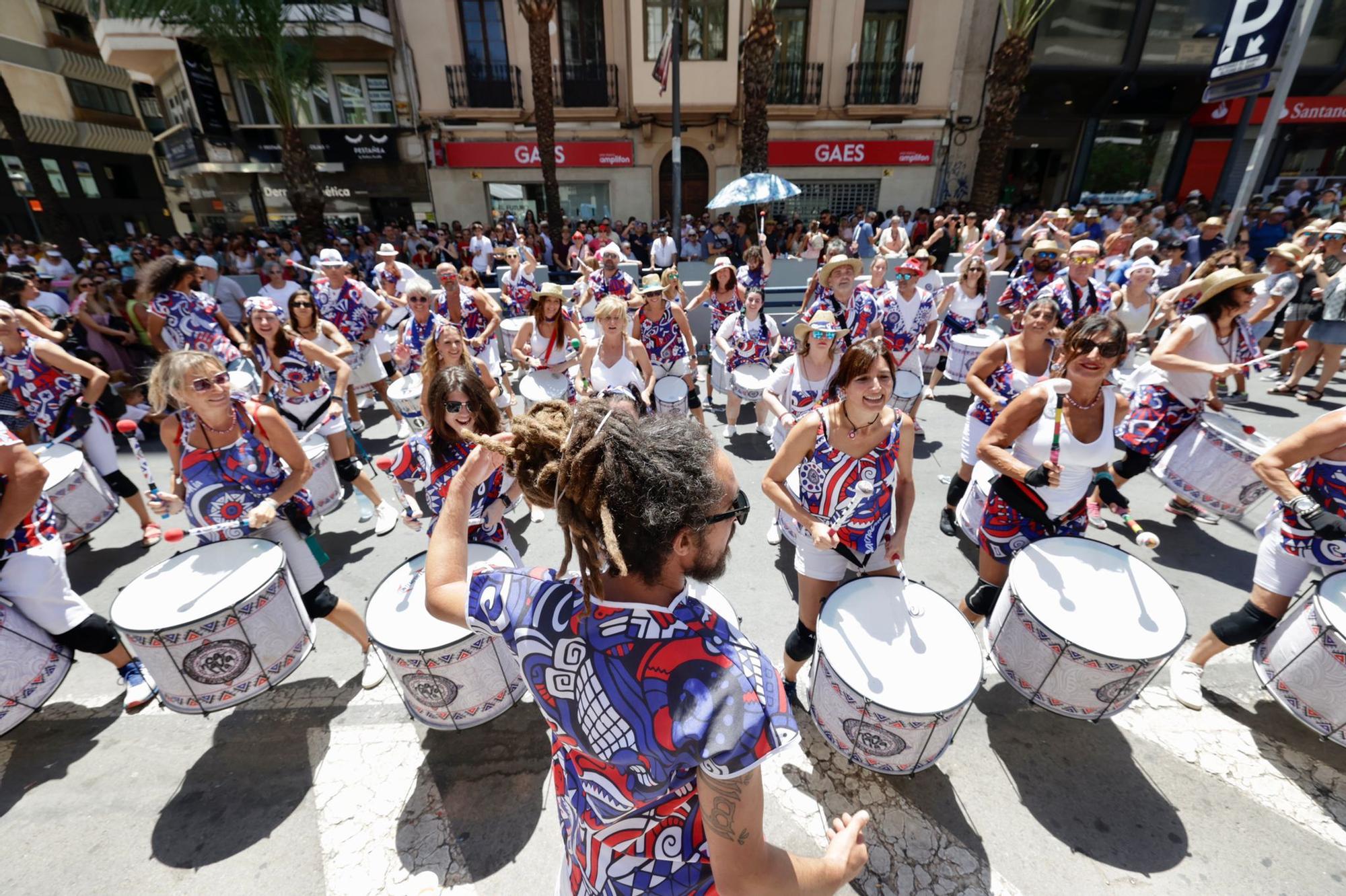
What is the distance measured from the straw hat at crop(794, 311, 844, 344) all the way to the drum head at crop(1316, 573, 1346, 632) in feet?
10.2

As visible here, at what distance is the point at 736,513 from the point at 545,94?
1920 centimetres

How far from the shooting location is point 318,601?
136 inches

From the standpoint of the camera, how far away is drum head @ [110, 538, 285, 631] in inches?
110

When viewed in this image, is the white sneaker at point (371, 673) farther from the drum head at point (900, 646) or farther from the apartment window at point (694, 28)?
→ the apartment window at point (694, 28)

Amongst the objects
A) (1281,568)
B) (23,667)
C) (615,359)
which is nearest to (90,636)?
(23,667)

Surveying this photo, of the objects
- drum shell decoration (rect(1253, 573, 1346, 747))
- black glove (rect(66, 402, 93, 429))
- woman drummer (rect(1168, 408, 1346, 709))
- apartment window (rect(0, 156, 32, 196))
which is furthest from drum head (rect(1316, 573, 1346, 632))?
apartment window (rect(0, 156, 32, 196))

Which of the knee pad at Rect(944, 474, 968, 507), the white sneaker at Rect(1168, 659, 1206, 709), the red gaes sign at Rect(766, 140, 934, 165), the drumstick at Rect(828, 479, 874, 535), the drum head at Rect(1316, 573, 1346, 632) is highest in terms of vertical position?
the red gaes sign at Rect(766, 140, 934, 165)

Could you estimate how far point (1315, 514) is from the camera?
113 inches

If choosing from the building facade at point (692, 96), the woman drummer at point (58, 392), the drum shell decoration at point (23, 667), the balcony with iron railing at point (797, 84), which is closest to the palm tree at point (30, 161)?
the building facade at point (692, 96)

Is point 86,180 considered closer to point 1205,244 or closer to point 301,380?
point 301,380

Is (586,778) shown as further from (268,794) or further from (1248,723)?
(1248,723)

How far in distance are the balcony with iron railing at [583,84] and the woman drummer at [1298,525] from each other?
2219 cm

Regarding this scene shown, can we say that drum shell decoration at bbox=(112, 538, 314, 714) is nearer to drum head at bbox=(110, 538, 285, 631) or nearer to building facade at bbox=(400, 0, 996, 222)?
drum head at bbox=(110, 538, 285, 631)

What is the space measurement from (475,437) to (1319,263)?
39.4 ft
